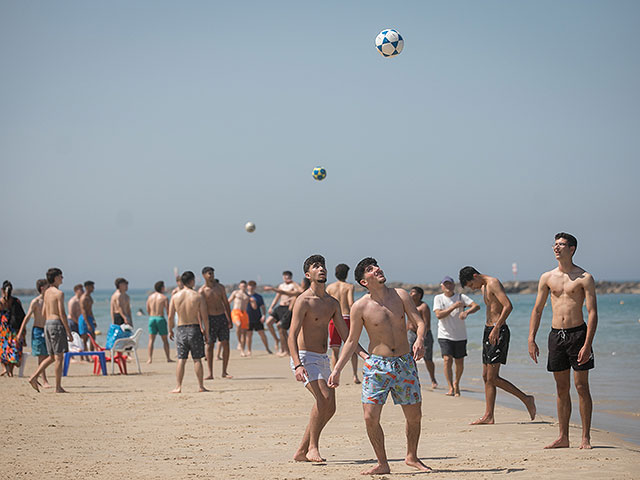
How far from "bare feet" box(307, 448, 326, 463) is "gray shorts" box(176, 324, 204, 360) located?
577cm

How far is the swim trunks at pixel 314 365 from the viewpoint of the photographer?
23.2ft

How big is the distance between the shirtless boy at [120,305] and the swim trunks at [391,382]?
12390mm

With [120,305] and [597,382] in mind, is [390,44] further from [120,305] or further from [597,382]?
[120,305]

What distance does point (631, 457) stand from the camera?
708 centimetres

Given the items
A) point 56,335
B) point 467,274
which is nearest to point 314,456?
point 467,274

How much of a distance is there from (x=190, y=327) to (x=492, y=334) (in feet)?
17.9

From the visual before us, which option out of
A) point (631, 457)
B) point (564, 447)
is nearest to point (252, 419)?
point (564, 447)

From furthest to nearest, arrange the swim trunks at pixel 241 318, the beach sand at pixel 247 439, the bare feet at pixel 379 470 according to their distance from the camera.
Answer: the swim trunks at pixel 241 318 → the beach sand at pixel 247 439 → the bare feet at pixel 379 470

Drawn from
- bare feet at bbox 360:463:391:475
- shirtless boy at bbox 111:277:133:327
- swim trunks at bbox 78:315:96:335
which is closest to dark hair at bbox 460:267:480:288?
bare feet at bbox 360:463:391:475

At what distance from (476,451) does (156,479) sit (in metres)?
2.96

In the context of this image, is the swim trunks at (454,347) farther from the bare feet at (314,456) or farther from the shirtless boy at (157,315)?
the shirtless boy at (157,315)

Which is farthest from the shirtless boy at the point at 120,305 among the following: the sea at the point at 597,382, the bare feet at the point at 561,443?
the bare feet at the point at 561,443

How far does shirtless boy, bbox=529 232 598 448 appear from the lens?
7363mm

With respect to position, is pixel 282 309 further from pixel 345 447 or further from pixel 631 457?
pixel 631 457
